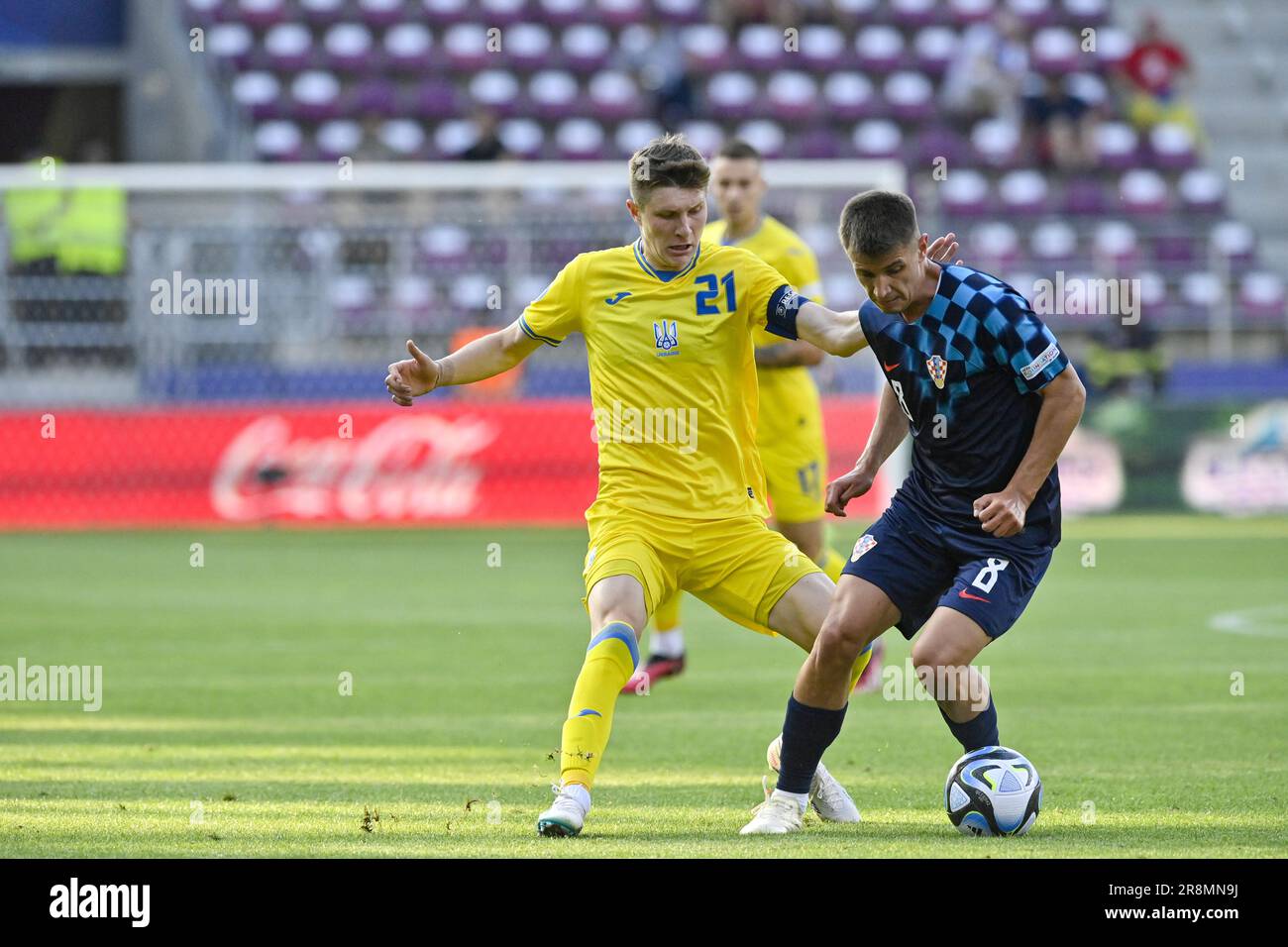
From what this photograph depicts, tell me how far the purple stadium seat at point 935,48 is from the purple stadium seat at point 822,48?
3.49 feet

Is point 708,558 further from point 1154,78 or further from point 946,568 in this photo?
point 1154,78

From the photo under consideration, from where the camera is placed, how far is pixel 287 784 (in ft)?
23.0

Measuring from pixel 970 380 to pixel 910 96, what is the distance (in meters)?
21.6

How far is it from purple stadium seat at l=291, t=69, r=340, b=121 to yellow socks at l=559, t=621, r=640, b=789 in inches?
830

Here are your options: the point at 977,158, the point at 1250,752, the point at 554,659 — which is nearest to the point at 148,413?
the point at 554,659

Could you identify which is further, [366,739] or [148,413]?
[148,413]

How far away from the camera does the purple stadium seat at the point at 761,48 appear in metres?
27.1

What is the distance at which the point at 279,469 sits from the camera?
19.9m

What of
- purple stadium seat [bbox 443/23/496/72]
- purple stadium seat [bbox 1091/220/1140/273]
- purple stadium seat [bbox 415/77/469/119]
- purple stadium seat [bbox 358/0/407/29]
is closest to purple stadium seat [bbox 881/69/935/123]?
purple stadium seat [bbox 1091/220/1140/273]

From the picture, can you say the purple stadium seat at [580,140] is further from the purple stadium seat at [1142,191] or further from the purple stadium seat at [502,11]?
the purple stadium seat at [1142,191]

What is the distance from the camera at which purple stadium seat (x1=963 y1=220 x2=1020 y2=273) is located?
23.7m

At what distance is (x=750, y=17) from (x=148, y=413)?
11.4 m

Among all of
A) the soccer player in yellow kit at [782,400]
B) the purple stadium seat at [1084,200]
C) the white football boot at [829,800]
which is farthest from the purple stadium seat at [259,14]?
the white football boot at [829,800]
